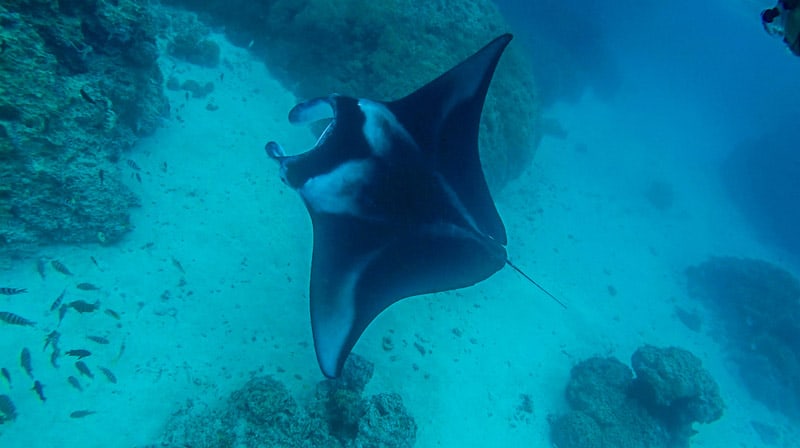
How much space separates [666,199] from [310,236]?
62.9 feet

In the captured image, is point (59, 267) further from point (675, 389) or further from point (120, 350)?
point (675, 389)

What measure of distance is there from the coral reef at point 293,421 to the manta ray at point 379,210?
1.29m

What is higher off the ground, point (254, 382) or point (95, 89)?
point (95, 89)

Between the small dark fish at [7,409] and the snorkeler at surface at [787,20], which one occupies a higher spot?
the snorkeler at surface at [787,20]

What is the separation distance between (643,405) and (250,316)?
7.03m

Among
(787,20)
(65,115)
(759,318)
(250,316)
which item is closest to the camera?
(787,20)

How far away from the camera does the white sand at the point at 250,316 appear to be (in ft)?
14.1

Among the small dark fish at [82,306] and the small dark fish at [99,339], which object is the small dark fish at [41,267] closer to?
the small dark fish at [82,306]

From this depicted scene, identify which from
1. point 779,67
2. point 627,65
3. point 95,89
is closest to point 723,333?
point 95,89

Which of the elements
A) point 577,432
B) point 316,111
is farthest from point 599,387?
point 316,111

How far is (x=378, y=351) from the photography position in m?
5.78

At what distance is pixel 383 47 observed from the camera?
7605 millimetres

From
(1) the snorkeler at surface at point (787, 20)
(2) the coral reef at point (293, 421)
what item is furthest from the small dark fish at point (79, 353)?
(1) the snorkeler at surface at point (787, 20)

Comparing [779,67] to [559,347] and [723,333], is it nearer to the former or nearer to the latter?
[723,333]
